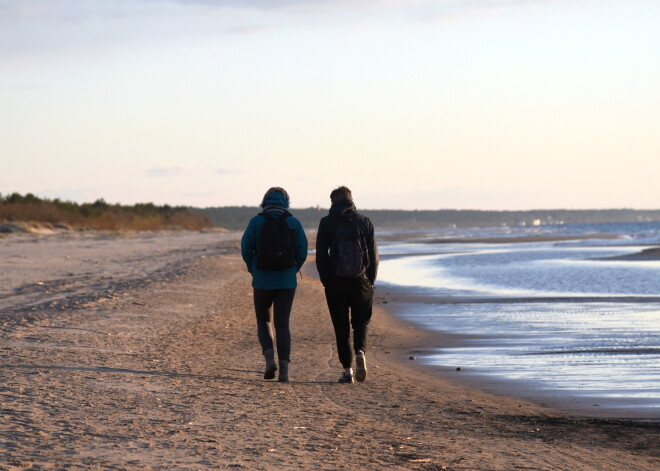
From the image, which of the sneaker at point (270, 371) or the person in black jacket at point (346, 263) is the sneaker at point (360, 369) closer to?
the person in black jacket at point (346, 263)

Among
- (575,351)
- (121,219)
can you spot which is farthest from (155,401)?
(121,219)

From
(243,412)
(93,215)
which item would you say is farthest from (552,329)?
(93,215)

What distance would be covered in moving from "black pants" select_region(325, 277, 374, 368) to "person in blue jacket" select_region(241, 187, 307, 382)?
1.40 feet

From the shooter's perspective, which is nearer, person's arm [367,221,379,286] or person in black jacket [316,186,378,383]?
person in black jacket [316,186,378,383]

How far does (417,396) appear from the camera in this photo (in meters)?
8.90

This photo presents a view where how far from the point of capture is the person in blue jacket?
30.8 feet

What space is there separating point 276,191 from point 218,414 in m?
2.74

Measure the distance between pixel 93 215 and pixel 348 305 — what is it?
242 feet

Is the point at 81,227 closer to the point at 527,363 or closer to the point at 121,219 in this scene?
the point at 121,219

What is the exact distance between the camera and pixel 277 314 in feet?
31.7

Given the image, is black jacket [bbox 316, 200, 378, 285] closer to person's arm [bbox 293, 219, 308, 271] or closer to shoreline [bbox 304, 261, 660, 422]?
person's arm [bbox 293, 219, 308, 271]

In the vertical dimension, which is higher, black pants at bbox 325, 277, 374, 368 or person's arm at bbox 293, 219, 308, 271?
person's arm at bbox 293, 219, 308, 271

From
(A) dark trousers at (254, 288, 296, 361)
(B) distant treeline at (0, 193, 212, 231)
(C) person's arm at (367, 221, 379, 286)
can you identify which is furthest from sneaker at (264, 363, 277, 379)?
(B) distant treeline at (0, 193, 212, 231)

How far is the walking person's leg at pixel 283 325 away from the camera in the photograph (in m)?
9.52
